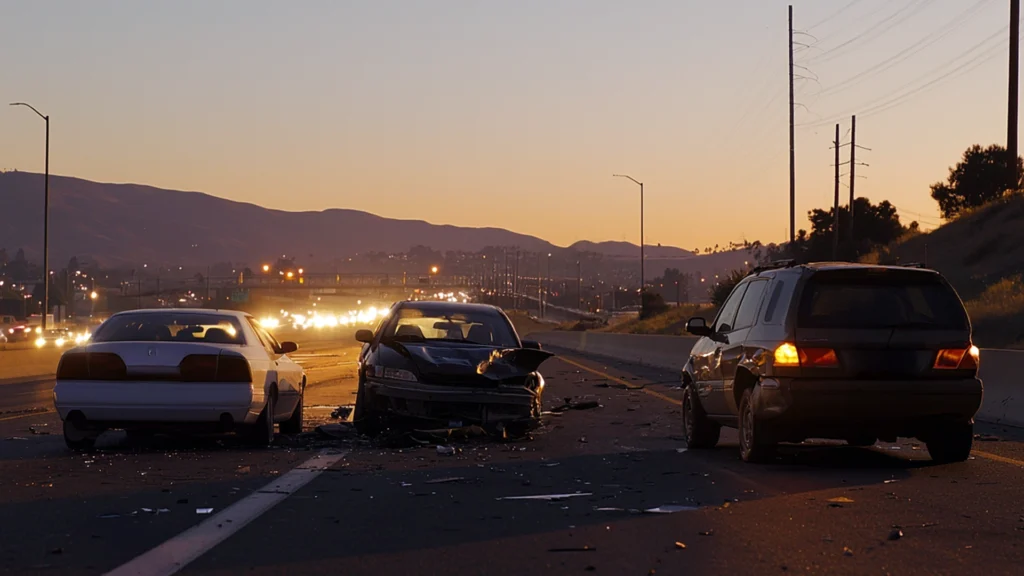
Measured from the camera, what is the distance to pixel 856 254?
72750mm

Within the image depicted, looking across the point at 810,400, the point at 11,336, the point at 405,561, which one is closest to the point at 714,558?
the point at 405,561

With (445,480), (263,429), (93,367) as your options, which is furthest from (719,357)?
(93,367)

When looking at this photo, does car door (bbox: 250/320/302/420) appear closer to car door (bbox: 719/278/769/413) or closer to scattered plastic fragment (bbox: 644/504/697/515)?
car door (bbox: 719/278/769/413)

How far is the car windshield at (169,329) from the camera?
14.2 meters

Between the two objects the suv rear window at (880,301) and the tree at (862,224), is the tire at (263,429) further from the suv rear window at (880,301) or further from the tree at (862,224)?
the tree at (862,224)

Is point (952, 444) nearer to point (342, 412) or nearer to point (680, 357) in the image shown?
point (342, 412)

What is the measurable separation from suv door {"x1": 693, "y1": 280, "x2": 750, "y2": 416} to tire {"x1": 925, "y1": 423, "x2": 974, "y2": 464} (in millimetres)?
1942

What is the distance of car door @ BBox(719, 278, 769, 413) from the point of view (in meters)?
12.9

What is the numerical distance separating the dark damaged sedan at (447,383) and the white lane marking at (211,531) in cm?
299

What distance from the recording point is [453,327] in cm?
1683

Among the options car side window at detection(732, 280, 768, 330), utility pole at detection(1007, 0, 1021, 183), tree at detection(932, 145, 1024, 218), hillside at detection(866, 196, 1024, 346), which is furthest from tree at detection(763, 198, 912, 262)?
car side window at detection(732, 280, 768, 330)

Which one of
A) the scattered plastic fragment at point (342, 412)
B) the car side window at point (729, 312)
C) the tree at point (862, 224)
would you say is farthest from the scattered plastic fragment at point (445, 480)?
the tree at point (862, 224)

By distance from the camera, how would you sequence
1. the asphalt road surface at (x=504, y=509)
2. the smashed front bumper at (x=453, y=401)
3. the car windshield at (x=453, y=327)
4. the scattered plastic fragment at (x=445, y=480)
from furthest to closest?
the car windshield at (x=453, y=327)
the smashed front bumper at (x=453, y=401)
the scattered plastic fragment at (x=445, y=480)
the asphalt road surface at (x=504, y=509)

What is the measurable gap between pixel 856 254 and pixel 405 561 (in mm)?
68106
